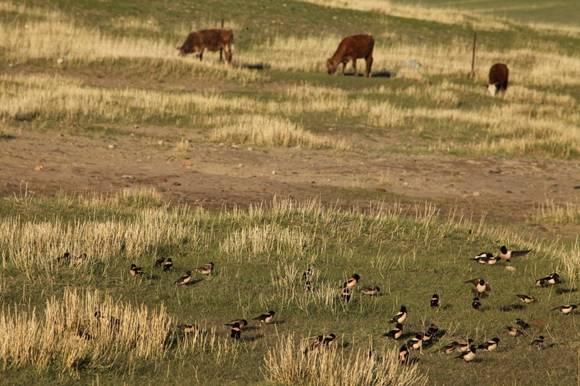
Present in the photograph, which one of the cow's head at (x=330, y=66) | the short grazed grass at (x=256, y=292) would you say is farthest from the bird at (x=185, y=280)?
the cow's head at (x=330, y=66)

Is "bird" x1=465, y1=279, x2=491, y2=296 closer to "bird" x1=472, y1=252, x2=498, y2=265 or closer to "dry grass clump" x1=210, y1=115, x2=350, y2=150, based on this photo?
"bird" x1=472, y1=252, x2=498, y2=265

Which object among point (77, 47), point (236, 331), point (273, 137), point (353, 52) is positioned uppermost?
point (353, 52)

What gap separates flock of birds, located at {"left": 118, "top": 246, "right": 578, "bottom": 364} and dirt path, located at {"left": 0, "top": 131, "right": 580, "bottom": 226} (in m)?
5.55

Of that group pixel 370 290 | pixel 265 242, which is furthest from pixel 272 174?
pixel 370 290

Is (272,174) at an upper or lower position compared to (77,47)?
lower

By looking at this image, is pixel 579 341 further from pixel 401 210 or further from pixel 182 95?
pixel 182 95

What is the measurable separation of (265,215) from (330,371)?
23.2 feet

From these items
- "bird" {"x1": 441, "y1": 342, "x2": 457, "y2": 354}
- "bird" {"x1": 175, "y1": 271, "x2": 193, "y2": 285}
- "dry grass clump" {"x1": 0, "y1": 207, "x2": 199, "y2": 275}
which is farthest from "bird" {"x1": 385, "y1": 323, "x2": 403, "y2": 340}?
"dry grass clump" {"x1": 0, "y1": 207, "x2": 199, "y2": 275}

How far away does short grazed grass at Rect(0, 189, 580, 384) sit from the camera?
7.90m

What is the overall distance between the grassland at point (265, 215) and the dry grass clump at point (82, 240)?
1.7 inches

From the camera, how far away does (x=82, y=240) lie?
11781mm

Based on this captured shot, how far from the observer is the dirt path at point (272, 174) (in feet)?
57.0

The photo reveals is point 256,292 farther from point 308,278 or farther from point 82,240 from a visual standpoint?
point 82,240

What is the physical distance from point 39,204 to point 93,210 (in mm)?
832
